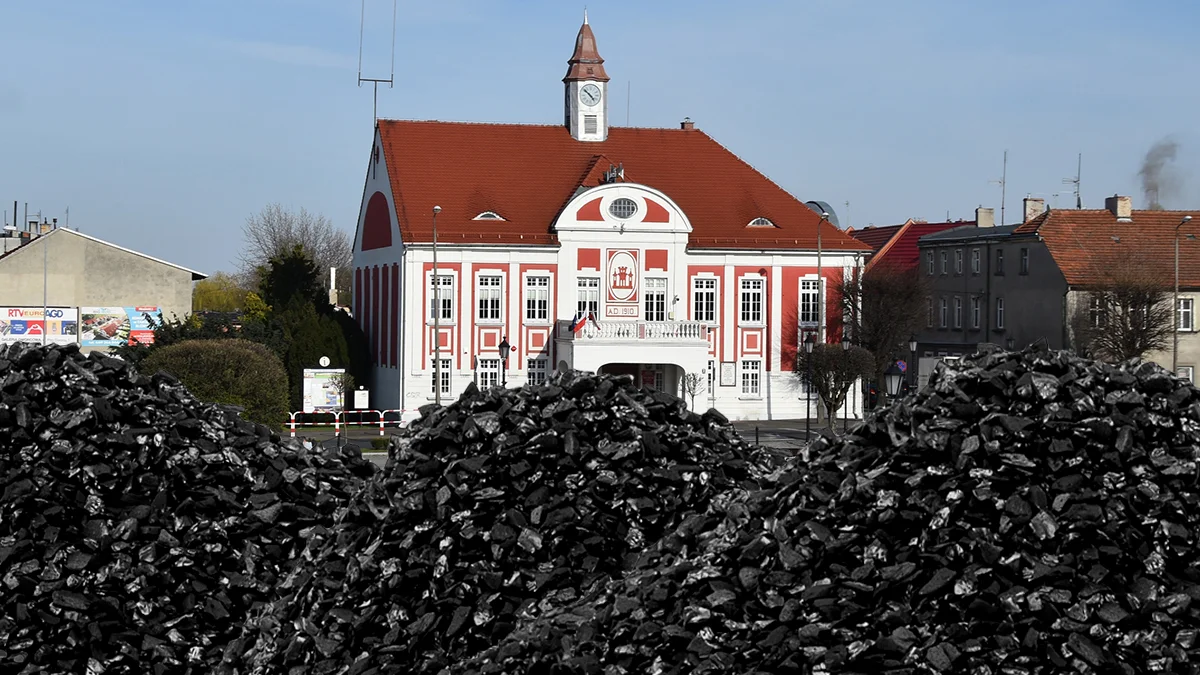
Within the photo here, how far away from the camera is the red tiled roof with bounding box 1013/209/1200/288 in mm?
66312

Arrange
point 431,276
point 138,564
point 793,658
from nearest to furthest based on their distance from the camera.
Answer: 1. point 793,658
2. point 138,564
3. point 431,276

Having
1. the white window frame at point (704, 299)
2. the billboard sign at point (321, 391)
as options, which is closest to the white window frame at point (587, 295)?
the white window frame at point (704, 299)

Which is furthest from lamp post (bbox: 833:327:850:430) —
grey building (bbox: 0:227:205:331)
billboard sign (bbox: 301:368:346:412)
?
grey building (bbox: 0:227:205:331)

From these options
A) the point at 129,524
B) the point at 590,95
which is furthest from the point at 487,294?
the point at 129,524

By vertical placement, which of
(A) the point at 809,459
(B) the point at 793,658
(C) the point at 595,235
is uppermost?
(C) the point at 595,235

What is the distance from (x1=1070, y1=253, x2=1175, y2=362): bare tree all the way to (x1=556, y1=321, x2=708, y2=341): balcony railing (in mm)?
14379

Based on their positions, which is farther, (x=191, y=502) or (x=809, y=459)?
(x=191, y=502)

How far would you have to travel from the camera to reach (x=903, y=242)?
90062 millimetres

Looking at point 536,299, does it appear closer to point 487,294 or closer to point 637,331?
point 487,294

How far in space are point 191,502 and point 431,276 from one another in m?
50.8

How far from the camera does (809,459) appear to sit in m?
6.23

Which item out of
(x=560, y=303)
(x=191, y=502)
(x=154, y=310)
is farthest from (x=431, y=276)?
(x=191, y=502)

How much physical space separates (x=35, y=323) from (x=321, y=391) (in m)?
13.9

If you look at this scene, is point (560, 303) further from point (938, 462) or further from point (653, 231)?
point (938, 462)
